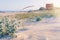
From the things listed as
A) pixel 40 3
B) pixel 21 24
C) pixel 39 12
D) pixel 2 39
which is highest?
pixel 40 3

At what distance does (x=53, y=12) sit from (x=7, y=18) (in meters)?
0.53

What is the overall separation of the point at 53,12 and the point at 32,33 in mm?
339

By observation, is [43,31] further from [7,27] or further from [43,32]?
[7,27]

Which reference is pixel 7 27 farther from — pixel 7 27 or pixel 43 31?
pixel 43 31

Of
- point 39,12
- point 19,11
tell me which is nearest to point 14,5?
point 19,11

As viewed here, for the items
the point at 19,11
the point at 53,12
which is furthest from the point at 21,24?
the point at 53,12

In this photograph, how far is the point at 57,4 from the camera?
1527 mm

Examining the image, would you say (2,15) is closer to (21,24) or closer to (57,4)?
(21,24)

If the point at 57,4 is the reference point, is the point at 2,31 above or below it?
below

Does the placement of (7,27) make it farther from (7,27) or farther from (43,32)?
(43,32)

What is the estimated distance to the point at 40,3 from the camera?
1.57 m

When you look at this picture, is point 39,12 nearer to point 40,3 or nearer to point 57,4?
point 40,3

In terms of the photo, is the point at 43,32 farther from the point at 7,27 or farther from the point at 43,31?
the point at 7,27

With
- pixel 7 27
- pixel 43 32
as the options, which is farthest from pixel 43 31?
pixel 7 27
